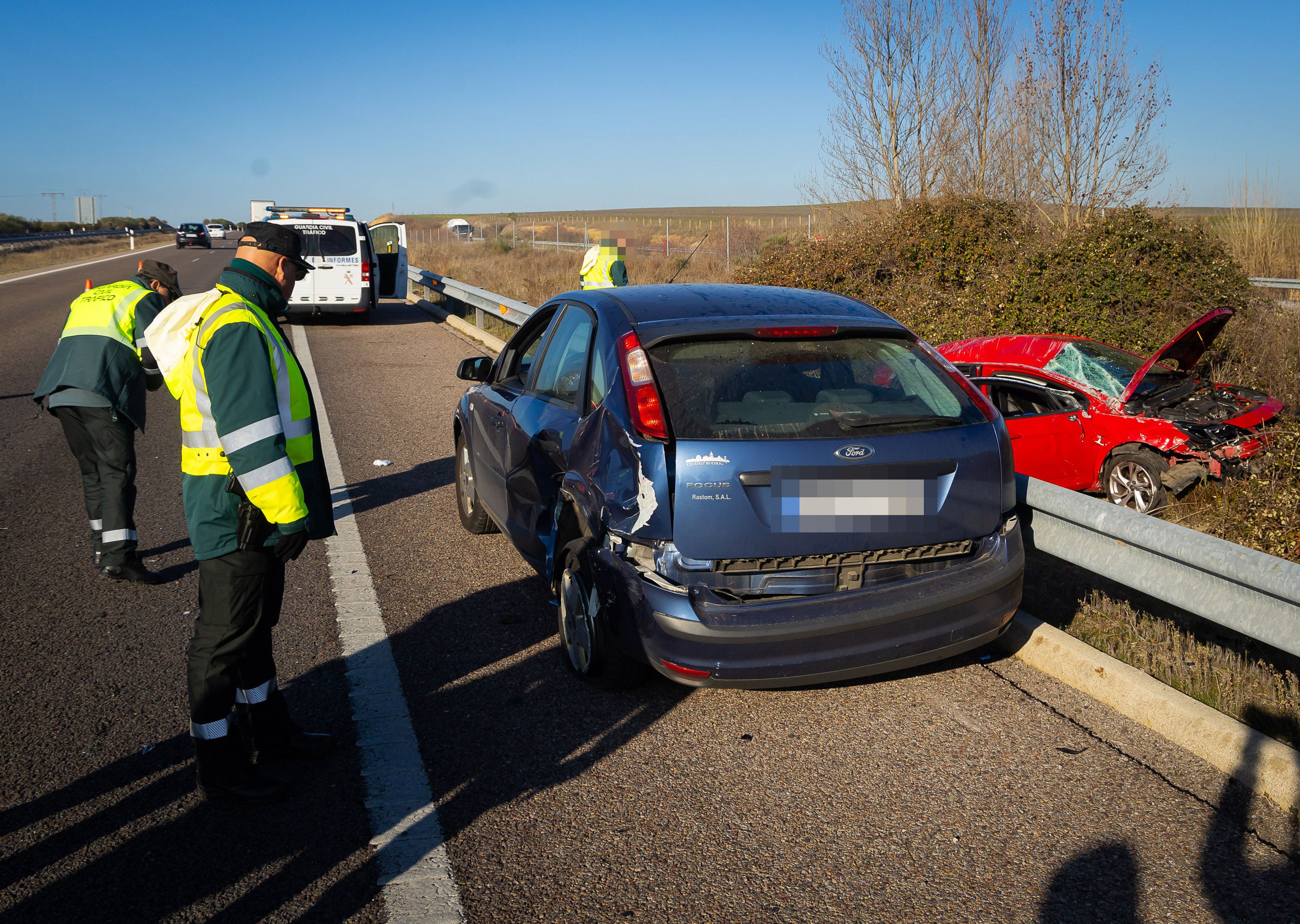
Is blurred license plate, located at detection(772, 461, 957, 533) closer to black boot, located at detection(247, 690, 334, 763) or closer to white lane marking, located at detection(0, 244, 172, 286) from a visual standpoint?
black boot, located at detection(247, 690, 334, 763)

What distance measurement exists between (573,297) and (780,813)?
268cm

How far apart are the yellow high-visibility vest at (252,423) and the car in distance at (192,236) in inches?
2649

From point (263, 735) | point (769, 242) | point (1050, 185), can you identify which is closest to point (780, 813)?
point (263, 735)

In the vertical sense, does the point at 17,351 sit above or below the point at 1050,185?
below

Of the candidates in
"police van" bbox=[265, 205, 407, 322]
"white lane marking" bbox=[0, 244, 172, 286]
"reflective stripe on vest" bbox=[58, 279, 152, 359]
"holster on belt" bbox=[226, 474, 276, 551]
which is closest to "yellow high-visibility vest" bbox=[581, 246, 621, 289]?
"reflective stripe on vest" bbox=[58, 279, 152, 359]

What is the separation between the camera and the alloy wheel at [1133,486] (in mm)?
6984

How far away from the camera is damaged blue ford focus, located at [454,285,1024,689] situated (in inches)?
133

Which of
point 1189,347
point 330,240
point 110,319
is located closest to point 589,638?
point 110,319

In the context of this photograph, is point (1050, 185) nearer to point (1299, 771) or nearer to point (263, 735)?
point (1299, 771)

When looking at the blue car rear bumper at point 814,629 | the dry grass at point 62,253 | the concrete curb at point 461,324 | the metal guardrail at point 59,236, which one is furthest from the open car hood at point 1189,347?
the metal guardrail at point 59,236

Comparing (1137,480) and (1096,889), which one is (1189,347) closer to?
(1137,480)

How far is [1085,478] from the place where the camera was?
7402mm

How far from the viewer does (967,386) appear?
3.91 m

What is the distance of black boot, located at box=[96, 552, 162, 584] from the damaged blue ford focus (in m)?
2.60
